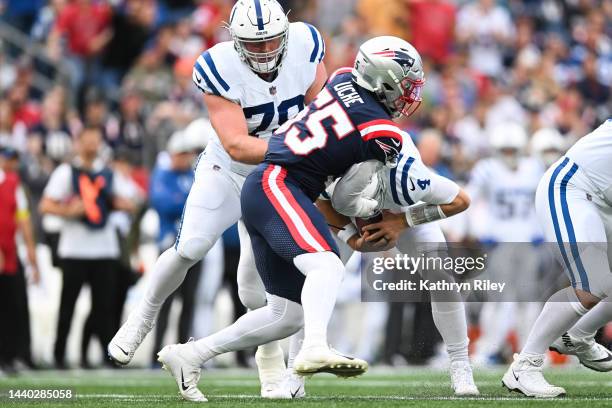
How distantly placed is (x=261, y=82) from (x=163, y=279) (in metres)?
1.19

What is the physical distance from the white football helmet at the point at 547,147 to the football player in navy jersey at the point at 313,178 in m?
5.58

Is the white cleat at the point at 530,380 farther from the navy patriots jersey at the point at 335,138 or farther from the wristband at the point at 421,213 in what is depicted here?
the navy patriots jersey at the point at 335,138

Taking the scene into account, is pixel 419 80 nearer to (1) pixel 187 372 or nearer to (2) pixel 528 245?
(1) pixel 187 372

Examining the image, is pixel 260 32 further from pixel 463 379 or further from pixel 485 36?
pixel 485 36

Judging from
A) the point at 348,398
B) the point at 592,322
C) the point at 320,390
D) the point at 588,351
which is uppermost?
the point at 592,322

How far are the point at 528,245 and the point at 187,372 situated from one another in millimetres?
5415

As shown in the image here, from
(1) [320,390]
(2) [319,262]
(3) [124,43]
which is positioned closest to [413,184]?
(2) [319,262]

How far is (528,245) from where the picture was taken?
11.3m

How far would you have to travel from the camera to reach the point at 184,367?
257 inches

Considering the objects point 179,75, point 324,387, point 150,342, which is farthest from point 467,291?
point 179,75

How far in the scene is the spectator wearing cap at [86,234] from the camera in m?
→ 10.5

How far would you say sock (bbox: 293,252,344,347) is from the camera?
5.78 meters

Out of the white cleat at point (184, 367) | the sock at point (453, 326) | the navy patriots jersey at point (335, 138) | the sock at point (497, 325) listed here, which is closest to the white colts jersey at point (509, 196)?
the sock at point (497, 325)

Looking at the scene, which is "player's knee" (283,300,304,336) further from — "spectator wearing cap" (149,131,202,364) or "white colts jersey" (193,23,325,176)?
"spectator wearing cap" (149,131,202,364)
